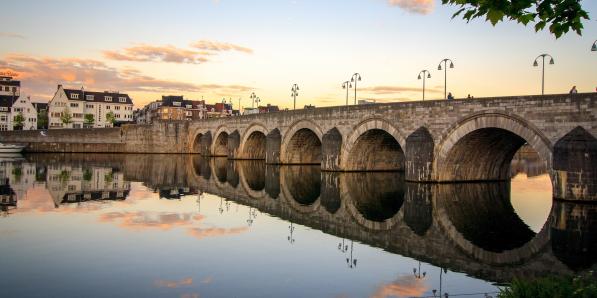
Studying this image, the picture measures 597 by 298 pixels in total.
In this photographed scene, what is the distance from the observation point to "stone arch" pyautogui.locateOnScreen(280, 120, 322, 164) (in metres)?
48.5

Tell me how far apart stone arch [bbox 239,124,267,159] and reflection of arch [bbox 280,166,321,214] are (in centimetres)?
1786

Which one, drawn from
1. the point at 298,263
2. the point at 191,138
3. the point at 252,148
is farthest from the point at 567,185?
the point at 191,138

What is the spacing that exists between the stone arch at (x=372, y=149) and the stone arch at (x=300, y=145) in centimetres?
681

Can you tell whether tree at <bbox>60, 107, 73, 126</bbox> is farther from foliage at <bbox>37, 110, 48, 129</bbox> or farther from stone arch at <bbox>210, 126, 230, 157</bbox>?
stone arch at <bbox>210, 126, 230, 157</bbox>

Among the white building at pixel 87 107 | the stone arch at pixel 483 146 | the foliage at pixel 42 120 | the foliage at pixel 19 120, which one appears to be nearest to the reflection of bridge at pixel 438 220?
the stone arch at pixel 483 146

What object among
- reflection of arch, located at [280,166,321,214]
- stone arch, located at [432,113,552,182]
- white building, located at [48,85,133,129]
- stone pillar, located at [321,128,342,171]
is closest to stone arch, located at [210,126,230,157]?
reflection of arch, located at [280,166,321,214]

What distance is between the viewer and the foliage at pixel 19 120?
106m

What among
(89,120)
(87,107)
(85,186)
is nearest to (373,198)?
(85,186)

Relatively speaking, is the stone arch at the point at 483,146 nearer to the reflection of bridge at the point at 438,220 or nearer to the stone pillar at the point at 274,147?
the reflection of bridge at the point at 438,220

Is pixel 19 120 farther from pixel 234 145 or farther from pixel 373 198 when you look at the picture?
pixel 373 198

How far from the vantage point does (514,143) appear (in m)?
31.3

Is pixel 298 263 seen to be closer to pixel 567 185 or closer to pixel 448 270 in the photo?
pixel 448 270

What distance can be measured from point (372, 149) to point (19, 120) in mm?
92240

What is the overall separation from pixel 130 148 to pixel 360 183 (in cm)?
5487
